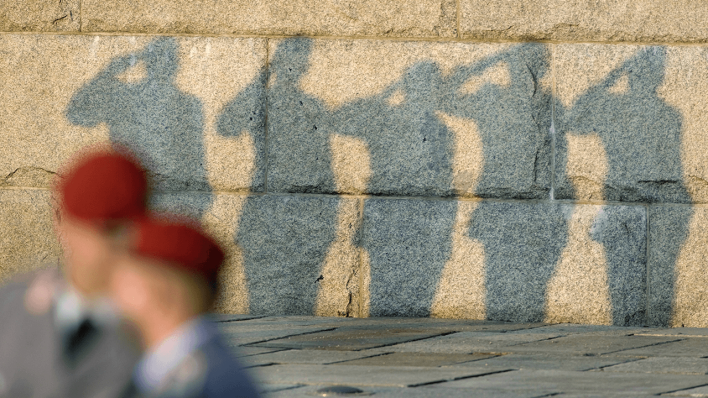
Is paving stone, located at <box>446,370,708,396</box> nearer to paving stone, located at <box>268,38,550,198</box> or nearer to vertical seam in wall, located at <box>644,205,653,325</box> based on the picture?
vertical seam in wall, located at <box>644,205,653,325</box>

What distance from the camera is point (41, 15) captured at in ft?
19.0

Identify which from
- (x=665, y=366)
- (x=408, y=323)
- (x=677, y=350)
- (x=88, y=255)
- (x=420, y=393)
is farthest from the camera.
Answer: (x=408, y=323)

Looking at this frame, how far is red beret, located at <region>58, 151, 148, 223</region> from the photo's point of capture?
50.3 inches

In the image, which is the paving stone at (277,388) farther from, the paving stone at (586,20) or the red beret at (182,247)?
the paving stone at (586,20)

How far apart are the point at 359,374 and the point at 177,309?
2.88 metres

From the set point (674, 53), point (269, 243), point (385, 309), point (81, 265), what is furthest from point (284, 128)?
point (81, 265)

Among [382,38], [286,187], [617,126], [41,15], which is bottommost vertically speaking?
[286,187]

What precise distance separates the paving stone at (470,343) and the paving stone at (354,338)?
99 millimetres

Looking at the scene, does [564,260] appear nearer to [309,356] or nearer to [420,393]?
[309,356]

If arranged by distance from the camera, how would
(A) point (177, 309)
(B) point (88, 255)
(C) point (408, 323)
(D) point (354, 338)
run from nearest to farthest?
(A) point (177, 309)
(B) point (88, 255)
(D) point (354, 338)
(C) point (408, 323)

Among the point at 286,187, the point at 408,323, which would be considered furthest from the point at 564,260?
the point at 286,187

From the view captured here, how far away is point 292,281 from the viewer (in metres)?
5.68

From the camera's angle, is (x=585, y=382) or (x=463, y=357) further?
(x=463, y=357)

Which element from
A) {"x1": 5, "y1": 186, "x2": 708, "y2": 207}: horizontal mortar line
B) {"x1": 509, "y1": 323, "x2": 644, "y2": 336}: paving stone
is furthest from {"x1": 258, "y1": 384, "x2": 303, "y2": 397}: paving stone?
{"x1": 5, "y1": 186, "x2": 708, "y2": 207}: horizontal mortar line
